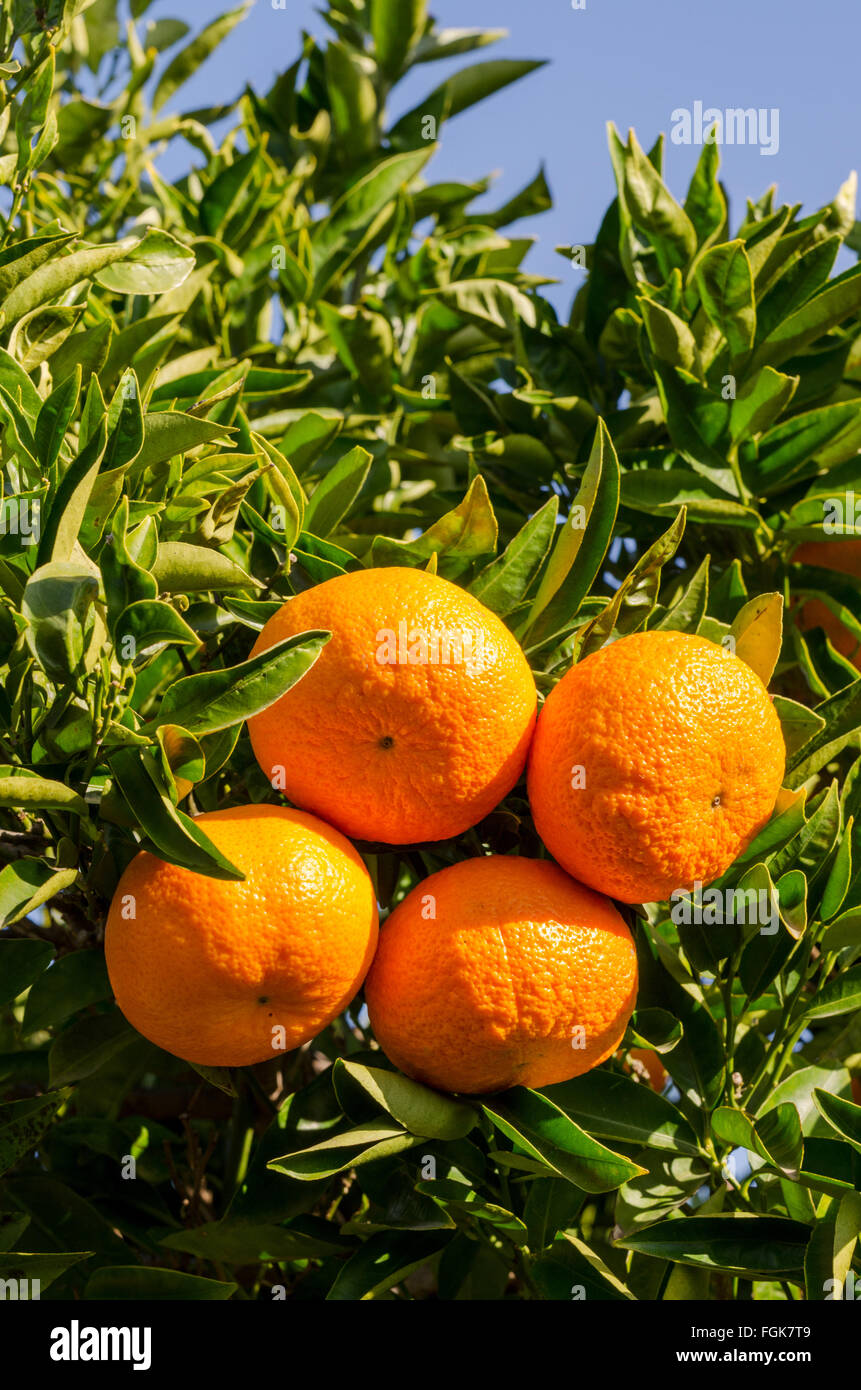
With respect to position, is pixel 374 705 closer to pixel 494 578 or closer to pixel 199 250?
pixel 494 578

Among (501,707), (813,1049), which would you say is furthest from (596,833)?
(813,1049)

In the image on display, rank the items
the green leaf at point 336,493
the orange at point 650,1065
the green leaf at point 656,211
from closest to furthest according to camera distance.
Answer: the green leaf at point 336,493 → the orange at point 650,1065 → the green leaf at point 656,211

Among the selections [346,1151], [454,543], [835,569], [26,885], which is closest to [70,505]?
[26,885]

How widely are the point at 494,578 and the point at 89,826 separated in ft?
1.73

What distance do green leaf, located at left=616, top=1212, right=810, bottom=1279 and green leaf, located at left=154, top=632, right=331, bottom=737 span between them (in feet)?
2.23

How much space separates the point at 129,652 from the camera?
1277 mm

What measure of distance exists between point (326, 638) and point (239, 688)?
0.32 feet

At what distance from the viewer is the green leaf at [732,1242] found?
1.32 meters

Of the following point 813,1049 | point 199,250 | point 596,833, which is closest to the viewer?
point 596,833

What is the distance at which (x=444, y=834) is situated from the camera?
1363 millimetres

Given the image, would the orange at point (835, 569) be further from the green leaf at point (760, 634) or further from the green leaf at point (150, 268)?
the green leaf at point (150, 268)

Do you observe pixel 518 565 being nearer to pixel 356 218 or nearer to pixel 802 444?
pixel 802 444

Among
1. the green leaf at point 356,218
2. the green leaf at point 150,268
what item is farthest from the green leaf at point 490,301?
the green leaf at point 150,268

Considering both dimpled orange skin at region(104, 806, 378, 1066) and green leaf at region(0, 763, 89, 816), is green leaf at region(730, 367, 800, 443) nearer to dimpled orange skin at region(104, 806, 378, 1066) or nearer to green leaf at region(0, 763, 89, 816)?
dimpled orange skin at region(104, 806, 378, 1066)
